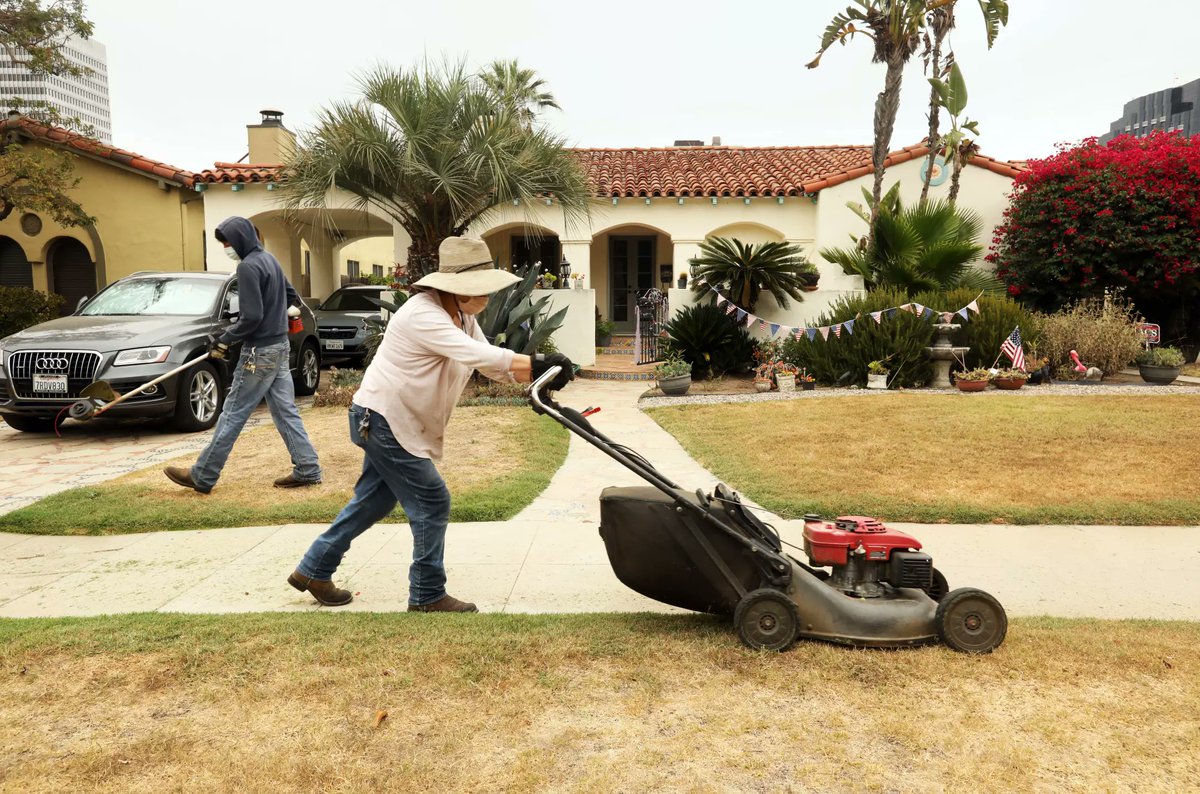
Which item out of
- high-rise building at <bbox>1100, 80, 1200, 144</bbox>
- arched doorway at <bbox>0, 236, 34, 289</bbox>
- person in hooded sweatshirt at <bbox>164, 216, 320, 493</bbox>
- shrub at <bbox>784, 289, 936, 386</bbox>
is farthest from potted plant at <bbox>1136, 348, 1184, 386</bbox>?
high-rise building at <bbox>1100, 80, 1200, 144</bbox>

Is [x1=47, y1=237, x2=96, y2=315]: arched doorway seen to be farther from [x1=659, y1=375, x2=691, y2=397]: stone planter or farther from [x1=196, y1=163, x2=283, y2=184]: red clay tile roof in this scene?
[x1=659, y1=375, x2=691, y2=397]: stone planter

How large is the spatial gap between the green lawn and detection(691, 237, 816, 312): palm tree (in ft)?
11.4

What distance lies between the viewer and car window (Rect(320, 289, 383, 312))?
17453 mm

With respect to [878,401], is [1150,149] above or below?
above

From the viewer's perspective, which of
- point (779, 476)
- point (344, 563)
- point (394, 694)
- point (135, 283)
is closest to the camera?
point (394, 694)

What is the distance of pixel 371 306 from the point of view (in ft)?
57.9

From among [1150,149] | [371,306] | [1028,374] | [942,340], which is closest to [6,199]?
[371,306]

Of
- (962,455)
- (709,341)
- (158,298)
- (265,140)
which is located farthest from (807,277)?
(265,140)

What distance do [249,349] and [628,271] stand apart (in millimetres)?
16389

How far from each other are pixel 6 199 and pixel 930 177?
57.4 feet

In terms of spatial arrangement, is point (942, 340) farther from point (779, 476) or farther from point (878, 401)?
point (779, 476)

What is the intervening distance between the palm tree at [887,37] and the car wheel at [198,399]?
11180 mm

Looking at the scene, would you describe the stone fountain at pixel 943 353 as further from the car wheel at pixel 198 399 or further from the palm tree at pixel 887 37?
the car wheel at pixel 198 399

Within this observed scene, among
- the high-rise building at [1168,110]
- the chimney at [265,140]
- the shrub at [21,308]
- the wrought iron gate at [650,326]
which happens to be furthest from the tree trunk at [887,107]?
the high-rise building at [1168,110]
